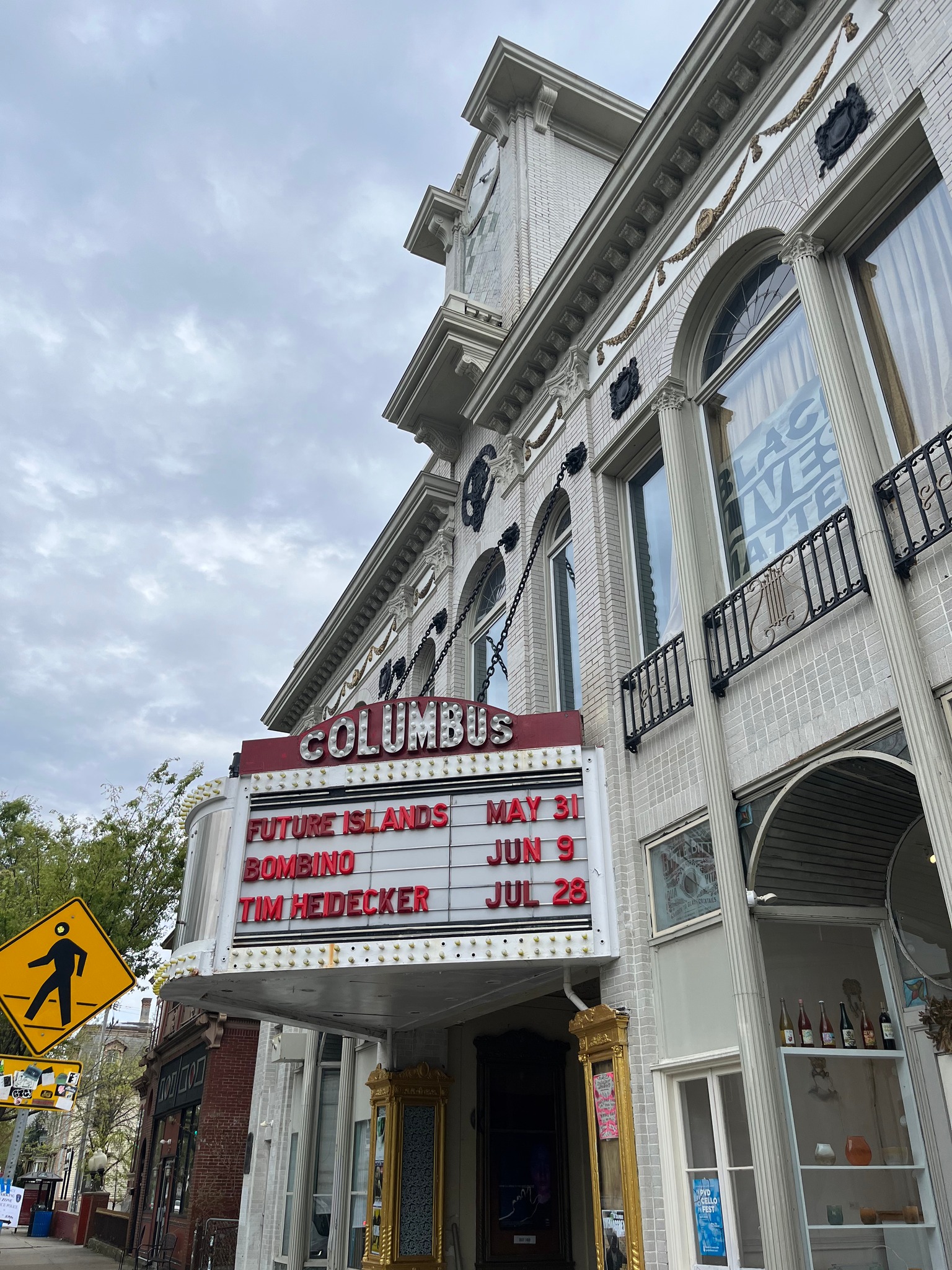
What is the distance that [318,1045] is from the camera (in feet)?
64.7

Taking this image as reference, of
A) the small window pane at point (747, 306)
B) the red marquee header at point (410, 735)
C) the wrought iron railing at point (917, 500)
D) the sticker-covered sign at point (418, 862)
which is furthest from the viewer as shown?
the red marquee header at point (410, 735)

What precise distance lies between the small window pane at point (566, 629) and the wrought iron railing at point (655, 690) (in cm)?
191

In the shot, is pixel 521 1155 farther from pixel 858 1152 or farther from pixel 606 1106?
pixel 858 1152

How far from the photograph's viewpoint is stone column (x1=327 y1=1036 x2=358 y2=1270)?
15938 mm

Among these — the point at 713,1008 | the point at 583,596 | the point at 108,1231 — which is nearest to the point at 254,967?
the point at 713,1008

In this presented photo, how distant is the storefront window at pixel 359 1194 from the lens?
15133 millimetres

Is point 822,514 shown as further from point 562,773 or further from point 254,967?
point 254,967

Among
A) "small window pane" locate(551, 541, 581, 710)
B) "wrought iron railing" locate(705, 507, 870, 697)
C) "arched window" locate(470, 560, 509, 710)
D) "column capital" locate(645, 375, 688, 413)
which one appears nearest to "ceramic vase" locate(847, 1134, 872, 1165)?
"wrought iron railing" locate(705, 507, 870, 697)

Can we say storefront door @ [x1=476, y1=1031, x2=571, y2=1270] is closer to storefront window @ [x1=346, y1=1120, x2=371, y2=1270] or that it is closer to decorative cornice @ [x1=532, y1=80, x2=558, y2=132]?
storefront window @ [x1=346, y1=1120, x2=371, y2=1270]

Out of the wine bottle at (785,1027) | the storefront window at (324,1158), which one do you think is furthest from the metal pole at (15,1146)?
the storefront window at (324,1158)

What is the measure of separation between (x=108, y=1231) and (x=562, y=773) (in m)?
39.9

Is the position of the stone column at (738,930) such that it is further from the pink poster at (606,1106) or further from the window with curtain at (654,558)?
the pink poster at (606,1106)

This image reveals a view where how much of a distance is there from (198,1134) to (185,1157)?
107 inches

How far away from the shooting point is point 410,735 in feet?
38.6
